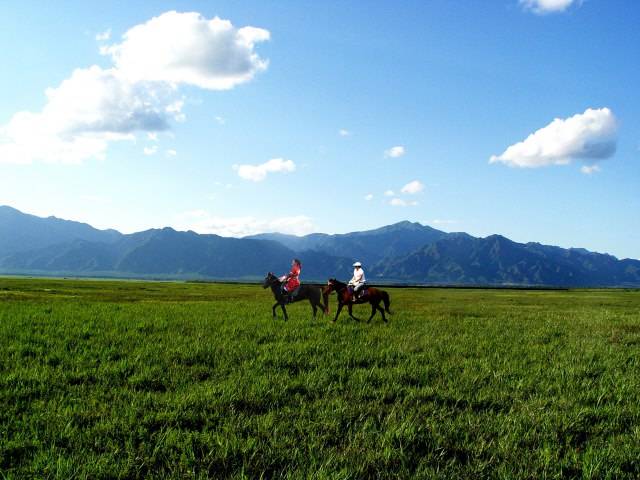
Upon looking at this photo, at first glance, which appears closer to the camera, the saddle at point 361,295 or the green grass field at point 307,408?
the green grass field at point 307,408

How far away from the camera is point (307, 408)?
8570 mm

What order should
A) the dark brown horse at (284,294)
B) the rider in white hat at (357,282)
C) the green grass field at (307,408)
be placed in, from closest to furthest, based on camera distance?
the green grass field at (307,408) → the dark brown horse at (284,294) → the rider in white hat at (357,282)

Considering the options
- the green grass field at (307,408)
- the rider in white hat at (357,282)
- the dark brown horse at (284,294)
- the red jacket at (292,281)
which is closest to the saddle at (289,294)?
the dark brown horse at (284,294)

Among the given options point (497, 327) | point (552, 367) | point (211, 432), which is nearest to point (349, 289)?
point (497, 327)

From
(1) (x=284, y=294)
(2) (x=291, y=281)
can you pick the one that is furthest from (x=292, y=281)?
(1) (x=284, y=294)

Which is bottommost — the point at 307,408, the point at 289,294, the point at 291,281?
the point at 307,408

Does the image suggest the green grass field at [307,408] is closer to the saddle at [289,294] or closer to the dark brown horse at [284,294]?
the dark brown horse at [284,294]

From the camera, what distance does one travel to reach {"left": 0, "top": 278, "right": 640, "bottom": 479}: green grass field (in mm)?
6325

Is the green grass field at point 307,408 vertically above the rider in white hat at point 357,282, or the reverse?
the rider in white hat at point 357,282

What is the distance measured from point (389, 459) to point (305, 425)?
5.79 feet

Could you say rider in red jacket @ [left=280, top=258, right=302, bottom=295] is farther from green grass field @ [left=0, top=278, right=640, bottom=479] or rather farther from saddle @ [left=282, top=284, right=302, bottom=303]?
green grass field @ [left=0, top=278, right=640, bottom=479]

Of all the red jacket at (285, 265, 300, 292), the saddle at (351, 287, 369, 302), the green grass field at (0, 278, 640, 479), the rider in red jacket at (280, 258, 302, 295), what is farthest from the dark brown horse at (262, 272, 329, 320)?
the green grass field at (0, 278, 640, 479)

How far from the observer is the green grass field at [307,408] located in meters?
6.33

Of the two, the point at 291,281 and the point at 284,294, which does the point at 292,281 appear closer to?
the point at 291,281
